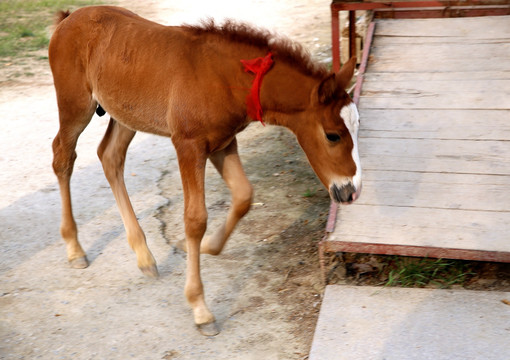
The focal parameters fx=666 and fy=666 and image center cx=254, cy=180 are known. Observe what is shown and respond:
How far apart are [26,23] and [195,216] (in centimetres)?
863

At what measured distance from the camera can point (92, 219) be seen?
493 cm

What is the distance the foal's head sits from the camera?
10.2 feet

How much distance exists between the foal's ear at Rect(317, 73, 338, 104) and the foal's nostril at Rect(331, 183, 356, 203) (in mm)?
425

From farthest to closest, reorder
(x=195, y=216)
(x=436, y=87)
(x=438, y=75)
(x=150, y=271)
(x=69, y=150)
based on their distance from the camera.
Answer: (x=438, y=75) < (x=436, y=87) < (x=69, y=150) < (x=150, y=271) < (x=195, y=216)

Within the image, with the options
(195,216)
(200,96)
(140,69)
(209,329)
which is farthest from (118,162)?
(209,329)

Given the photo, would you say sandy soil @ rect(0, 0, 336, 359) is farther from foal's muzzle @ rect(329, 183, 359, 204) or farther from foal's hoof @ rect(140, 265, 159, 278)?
foal's muzzle @ rect(329, 183, 359, 204)

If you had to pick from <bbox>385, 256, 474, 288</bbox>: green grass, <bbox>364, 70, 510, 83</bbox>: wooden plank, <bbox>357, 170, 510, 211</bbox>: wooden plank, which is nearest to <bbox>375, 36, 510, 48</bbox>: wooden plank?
<bbox>364, 70, 510, 83</bbox>: wooden plank

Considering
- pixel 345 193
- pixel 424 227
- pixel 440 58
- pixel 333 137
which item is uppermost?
pixel 333 137

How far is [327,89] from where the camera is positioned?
3.06 meters

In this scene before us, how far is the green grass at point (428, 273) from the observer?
12.2 ft

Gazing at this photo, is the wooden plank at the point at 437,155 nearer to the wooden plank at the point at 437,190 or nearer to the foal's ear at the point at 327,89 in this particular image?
the wooden plank at the point at 437,190

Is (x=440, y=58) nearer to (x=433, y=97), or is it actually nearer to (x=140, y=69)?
(x=433, y=97)

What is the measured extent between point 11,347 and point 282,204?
2189mm

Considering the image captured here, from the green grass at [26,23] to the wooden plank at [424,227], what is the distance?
6.02m
